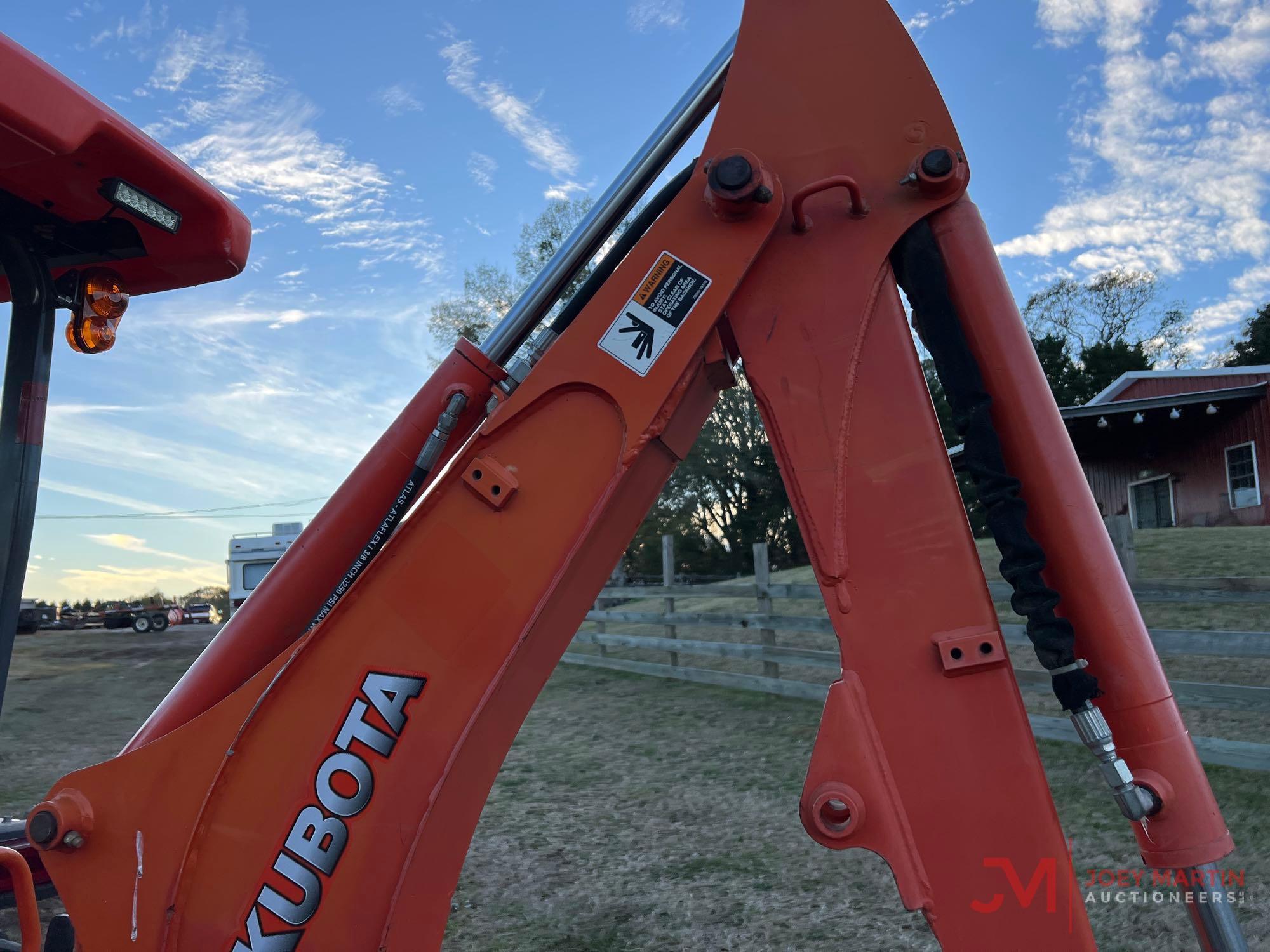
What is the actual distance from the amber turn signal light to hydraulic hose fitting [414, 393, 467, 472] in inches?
35.3

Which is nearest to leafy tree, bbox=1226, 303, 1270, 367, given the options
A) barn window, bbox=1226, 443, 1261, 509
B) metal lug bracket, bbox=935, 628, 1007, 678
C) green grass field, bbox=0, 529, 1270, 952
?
barn window, bbox=1226, 443, 1261, 509

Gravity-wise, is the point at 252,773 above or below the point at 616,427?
below

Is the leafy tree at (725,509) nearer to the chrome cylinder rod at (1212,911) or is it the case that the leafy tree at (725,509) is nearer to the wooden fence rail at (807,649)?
the wooden fence rail at (807,649)

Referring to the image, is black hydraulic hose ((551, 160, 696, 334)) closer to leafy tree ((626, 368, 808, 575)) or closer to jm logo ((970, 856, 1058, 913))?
jm logo ((970, 856, 1058, 913))

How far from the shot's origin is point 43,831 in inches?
65.3

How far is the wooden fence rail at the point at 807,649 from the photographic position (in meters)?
4.82

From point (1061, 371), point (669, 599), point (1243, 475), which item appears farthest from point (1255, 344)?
point (669, 599)

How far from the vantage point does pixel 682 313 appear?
171 cm

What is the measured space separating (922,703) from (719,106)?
118 cm

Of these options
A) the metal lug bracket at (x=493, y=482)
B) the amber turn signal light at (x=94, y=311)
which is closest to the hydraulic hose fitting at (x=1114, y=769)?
the metal lug bracket at (x=493, y=482)

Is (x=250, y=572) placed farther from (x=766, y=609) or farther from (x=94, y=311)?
(x=94, y=311)

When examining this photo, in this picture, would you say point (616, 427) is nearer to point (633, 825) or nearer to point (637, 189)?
point (637, 189)

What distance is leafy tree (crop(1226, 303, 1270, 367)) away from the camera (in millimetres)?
31344

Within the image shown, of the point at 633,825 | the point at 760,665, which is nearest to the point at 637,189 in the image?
the point at 633,825
